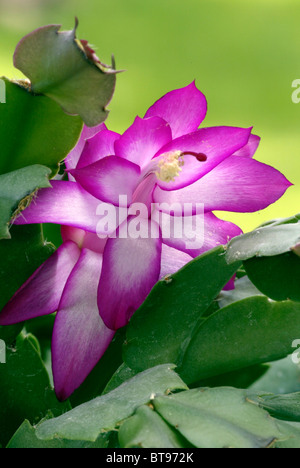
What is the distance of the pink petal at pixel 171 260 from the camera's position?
1.50 feet

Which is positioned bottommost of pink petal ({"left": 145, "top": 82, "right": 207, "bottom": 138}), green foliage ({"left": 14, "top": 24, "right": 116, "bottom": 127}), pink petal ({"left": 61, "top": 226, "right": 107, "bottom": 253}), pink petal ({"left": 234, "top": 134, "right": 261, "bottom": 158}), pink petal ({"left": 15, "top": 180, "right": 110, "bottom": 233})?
pink petal ({"left": 61, "top": 226, "right": 107, "bottom": 253})

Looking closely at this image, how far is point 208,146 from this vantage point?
1.41 ft

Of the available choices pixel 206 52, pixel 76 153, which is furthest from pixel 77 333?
pixel 206 52

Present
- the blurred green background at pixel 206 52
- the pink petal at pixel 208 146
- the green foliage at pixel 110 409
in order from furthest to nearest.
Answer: the blurred green background at pixel 206 52 → the pink petal at pixel 208 146 → the green foliage at pixel 110 409

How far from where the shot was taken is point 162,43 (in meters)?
1.77

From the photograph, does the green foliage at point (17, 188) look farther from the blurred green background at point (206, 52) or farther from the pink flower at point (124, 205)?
the blurred green background at point (206, 52)

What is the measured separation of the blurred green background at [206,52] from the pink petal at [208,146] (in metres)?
1.22

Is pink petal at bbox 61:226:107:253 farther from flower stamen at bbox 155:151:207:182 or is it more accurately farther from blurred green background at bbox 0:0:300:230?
blurred green background at bbox 0:0:300:230

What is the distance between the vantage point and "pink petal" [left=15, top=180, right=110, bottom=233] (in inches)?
16.0

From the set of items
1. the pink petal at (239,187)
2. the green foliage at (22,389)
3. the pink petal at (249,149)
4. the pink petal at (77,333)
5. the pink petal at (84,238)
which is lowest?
the green foliage at (22,389)

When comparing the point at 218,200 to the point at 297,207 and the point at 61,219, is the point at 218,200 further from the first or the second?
the point at 297,207

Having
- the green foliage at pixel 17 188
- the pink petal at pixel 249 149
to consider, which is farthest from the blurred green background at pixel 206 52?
the green foliage at pixel 17 188

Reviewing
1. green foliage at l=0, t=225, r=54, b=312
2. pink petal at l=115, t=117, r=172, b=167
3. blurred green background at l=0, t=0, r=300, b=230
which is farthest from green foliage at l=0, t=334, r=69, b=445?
blurred green background at l=0, t=0, r=300, b=230

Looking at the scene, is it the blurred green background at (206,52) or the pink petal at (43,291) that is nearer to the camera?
the pink petal at (43,291)
